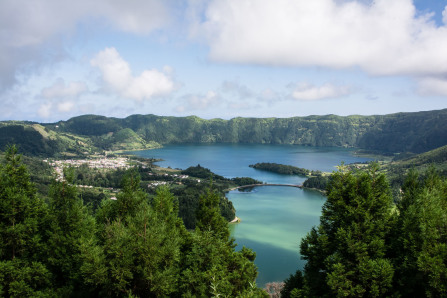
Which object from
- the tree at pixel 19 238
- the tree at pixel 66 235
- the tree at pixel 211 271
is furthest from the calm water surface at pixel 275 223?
the tree at pixel 19 238

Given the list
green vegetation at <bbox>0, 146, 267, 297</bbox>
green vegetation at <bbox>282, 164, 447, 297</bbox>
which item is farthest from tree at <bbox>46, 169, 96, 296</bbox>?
green vegetation at <bbox>282, 164, 447, 297</bbox>

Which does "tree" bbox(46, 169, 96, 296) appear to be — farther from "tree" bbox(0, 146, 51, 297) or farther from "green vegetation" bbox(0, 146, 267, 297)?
"tree" bbox(0, 146, 51, 297)

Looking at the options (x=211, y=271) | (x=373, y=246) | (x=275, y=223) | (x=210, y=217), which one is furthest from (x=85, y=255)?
(x=275, y=223)

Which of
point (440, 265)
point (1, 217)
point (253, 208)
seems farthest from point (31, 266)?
point (253, 208)

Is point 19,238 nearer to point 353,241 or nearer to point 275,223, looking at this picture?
point 353,241

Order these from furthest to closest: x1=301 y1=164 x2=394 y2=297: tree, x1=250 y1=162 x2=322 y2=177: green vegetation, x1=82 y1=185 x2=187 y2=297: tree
Answer: x1=250 y1=162 x2=322 y2=177: green vegetation
x1=301 y1=164 x2=394 y2=297: tree
x1=82 y1=185 x2=187 y2=297: tree

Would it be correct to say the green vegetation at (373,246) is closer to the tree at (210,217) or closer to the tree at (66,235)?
the tree at (210,217)
